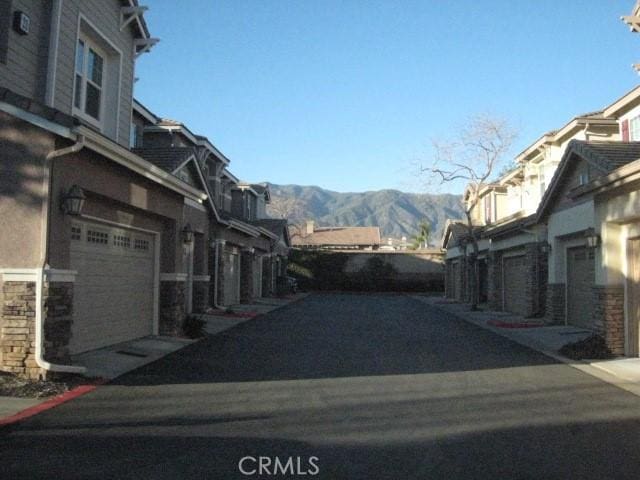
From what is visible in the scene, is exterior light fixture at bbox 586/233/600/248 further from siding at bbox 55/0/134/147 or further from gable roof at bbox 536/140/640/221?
siding at bbox 55/0/134/147

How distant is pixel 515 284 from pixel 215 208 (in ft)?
40.6

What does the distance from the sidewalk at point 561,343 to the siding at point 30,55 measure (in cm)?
1097

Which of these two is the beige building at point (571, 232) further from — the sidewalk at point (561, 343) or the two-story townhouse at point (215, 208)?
the two-story townhouse at point (215, 208)

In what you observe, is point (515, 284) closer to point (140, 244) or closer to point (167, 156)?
point (167, 156)

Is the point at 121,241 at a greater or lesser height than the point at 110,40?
lesser

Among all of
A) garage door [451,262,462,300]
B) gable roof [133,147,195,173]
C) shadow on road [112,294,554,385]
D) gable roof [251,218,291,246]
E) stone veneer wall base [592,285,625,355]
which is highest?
gable roof [251,218,291,246]

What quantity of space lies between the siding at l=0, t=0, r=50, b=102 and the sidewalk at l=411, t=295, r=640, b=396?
11.0m

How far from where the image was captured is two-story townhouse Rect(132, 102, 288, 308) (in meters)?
18.9

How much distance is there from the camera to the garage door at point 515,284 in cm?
2481

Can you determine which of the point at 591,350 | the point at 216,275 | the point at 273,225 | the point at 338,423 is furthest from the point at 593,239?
the point at 273,225

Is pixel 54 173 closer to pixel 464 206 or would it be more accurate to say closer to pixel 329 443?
pixel 329 443

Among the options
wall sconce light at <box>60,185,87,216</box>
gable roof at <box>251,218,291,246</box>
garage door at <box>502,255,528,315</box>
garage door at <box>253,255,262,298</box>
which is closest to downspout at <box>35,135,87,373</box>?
wall sconce light at <box>60,185,87,216</box>

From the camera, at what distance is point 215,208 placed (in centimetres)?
2269

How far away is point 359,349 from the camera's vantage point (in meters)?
14.2
